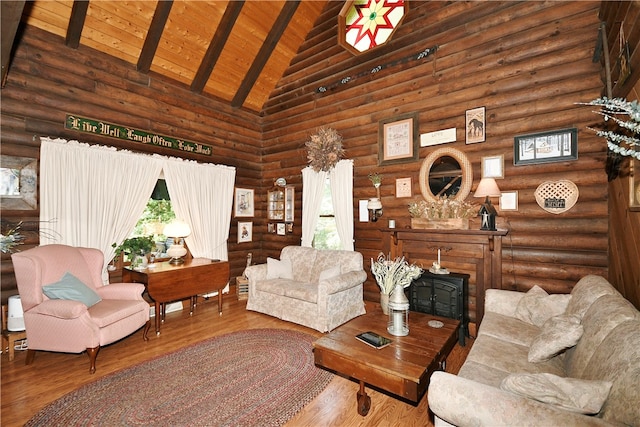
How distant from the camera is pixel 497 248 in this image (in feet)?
11.9

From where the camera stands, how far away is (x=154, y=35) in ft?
14.6

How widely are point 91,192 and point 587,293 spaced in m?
5.90

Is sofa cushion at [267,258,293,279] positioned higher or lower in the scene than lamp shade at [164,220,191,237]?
lower

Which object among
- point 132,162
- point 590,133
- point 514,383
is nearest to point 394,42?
point 590,133

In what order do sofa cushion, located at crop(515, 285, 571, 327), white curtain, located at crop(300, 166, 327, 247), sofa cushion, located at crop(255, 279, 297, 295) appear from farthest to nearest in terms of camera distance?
white curtain, located at crop(300, 166, 327, 247) < sofa cushion, located at crop(255, 279, 297, 295) < sofa cushion, located at crop(515, 285, 571, 327)

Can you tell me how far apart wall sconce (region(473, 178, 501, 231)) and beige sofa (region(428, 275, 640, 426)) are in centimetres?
131

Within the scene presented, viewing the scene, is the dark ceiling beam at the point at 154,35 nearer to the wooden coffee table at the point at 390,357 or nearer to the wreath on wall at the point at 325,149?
the wreath on wall at the point at 325,149

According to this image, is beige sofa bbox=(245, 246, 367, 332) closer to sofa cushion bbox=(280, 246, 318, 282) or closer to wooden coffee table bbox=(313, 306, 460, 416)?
sofa cushion bbox=(280, 246, 318, 282)

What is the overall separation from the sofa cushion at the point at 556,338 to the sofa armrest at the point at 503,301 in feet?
2.97

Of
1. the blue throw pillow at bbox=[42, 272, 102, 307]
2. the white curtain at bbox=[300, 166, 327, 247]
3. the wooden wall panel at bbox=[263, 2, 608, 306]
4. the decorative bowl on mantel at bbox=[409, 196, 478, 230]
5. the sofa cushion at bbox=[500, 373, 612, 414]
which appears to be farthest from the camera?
the white curtain at bbox=[300, 166, 327, 247]

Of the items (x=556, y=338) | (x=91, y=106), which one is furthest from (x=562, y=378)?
(x=91, y=106)

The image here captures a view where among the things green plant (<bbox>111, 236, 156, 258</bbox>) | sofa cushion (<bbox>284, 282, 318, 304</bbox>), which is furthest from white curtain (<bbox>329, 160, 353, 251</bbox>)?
green plant (<bbox>111, 236, 156, 258</bbox>)

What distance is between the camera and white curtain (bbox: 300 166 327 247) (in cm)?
571

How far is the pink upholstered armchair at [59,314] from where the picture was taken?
287 centimetres
